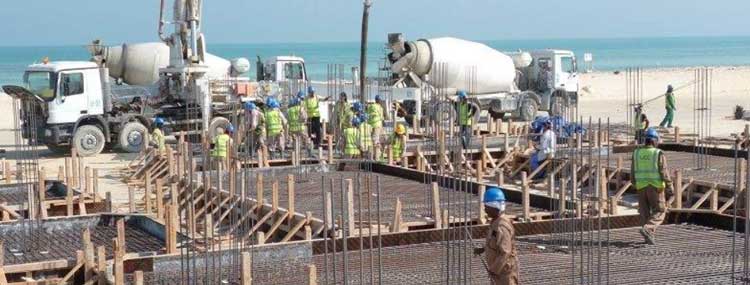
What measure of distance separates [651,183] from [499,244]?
13.1 ft

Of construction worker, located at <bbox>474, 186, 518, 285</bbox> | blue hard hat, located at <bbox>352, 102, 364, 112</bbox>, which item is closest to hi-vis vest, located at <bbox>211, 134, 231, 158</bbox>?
blue hard hat, located at <bbox>352, 102, 364, 112</bbox>

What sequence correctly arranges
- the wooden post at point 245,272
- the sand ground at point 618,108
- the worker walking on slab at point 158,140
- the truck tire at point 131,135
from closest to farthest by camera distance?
1. the wooden post at point 245,272
2. the worker walking on slab at point 158,140
3. the sand ground at point 618,108
4. the truck tire at point 131,135

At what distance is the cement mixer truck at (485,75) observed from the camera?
26.6 meters

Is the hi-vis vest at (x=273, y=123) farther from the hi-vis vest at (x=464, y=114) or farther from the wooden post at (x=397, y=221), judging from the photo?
the wooden post at (x=397, y=221)

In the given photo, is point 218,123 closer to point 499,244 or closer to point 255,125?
point 255,125

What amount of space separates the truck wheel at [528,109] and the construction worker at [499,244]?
22798 millimetres

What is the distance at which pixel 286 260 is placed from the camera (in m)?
9.54

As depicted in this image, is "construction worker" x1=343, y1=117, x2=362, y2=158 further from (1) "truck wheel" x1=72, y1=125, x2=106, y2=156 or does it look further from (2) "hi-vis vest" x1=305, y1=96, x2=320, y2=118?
(1) "truck wheel" x1=72, y1=125, x2=106, y2=156

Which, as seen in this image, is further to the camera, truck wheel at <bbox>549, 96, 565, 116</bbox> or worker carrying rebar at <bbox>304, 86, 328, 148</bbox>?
truck wheel at <bbox>549, 96, 565, 116</bbox>

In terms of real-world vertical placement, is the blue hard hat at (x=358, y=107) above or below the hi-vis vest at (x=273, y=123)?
above

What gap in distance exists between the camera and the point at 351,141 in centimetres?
1641

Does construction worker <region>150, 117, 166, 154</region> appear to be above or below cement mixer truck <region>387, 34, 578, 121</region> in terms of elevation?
below

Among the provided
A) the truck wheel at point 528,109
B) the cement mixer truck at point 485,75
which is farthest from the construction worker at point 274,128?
the truck wheel at point 528,109

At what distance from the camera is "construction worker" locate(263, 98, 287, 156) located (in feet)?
60.8
